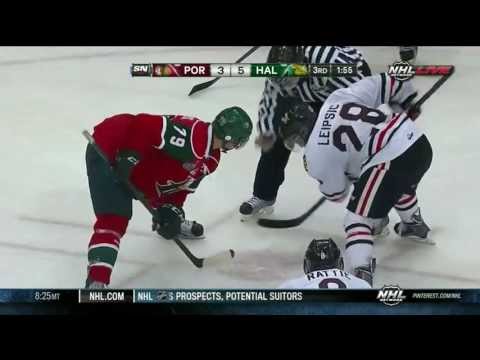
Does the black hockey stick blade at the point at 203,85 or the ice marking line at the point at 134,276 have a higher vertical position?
the black hockey stick blade at the point at 203,85

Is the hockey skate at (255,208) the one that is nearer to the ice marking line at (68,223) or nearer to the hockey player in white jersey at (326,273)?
the hockey player in white jersey at (326,273)

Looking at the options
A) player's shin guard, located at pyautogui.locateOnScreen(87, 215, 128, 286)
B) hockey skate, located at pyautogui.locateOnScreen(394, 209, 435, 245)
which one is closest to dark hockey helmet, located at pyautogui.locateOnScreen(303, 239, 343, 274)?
hockey skate, located at pyautogui.locateOnScreen(394, 209, 435, 245)

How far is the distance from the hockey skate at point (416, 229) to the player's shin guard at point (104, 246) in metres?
0.89

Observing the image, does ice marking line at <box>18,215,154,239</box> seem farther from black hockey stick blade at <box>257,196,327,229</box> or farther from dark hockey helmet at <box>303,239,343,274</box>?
dark hockey helmet at <box>303,239,343,274</box>

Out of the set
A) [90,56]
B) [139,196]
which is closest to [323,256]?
[139,196]

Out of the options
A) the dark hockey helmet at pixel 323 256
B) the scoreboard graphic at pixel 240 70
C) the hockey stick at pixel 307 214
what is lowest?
the dark hockey helmet at pixel 323 256

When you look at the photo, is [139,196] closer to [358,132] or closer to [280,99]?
[280,99]

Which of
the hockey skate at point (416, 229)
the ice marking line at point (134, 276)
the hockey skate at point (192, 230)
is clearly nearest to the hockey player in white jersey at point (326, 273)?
the hockey skate at point (416, 229)

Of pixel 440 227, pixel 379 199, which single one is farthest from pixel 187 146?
pixel 440 227

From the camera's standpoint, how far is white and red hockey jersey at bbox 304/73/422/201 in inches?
135

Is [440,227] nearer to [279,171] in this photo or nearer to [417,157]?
[417,157]

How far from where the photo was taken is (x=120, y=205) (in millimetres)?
3465

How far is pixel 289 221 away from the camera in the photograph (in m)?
3.51

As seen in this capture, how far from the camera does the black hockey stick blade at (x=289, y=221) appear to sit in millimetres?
3492
